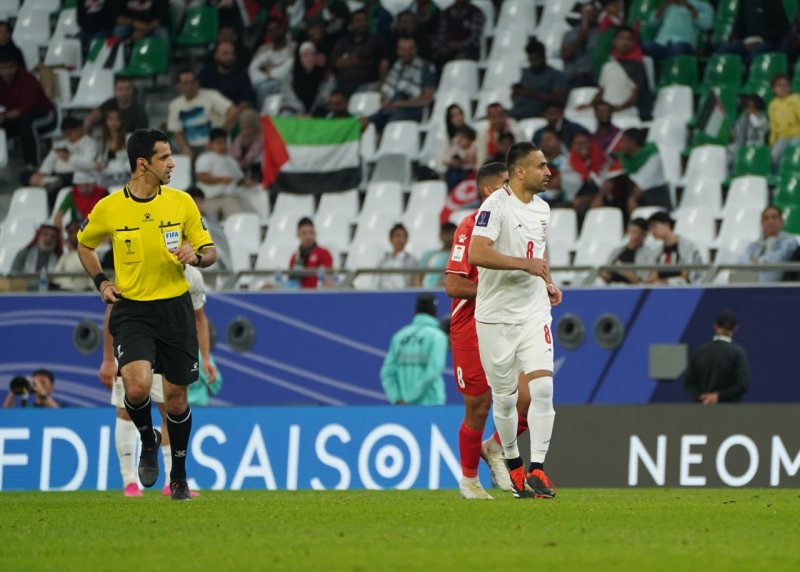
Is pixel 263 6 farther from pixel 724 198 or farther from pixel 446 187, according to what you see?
pixel 724 198

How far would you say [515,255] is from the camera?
10906mm

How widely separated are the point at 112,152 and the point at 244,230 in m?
2.63

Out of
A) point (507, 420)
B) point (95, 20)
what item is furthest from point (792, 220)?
point (95, 20)

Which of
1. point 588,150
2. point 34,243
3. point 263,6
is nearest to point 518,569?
point 588,150

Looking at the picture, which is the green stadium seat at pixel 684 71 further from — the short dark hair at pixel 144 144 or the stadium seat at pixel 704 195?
the short dark hair at pixel 144 144

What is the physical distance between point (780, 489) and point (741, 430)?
0.88m

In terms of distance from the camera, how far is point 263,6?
2556cm

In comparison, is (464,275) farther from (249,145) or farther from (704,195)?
(249,145)

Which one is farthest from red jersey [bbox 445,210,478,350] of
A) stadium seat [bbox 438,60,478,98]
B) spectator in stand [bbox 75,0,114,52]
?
spectator in stand [bbox 75,0,114,52]

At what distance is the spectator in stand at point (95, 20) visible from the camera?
2570cm

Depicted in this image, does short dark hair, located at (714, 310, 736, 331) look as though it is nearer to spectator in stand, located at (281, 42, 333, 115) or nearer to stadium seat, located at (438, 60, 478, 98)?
stadium seat, located at (438, 60, 478, 98)

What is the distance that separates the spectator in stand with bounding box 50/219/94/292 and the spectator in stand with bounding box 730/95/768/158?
8.02 metres

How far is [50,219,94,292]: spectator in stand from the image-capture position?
65.5ft

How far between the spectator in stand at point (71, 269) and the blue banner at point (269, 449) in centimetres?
298
